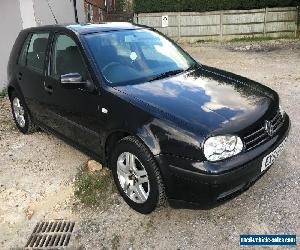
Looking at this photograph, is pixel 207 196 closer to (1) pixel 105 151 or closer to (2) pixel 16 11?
(1) pixel 105 151

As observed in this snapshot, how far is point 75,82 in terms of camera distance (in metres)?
4.03

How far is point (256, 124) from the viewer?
11.3 ft

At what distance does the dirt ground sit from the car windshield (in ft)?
4.59

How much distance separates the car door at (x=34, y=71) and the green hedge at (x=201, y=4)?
36.9ft

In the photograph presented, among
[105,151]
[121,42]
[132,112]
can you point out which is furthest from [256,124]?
[121,42]

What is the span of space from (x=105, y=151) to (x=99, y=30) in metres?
1.54

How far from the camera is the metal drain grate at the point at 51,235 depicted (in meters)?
3.57

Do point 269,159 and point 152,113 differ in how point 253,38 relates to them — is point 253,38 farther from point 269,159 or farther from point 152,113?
point 152,113

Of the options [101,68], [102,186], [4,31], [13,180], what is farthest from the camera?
[4,31]

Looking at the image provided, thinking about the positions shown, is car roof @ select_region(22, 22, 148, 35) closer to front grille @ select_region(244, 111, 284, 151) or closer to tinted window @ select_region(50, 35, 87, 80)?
tinted window @ select_region(50, 35, 87, 80)

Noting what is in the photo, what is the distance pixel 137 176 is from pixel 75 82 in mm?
1251

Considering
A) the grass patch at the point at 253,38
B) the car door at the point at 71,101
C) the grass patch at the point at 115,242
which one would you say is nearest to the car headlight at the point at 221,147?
the grass patch at the point at 115,242

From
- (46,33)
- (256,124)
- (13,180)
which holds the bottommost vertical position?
(13,180)

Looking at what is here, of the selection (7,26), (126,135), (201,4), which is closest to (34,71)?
(126,135)
